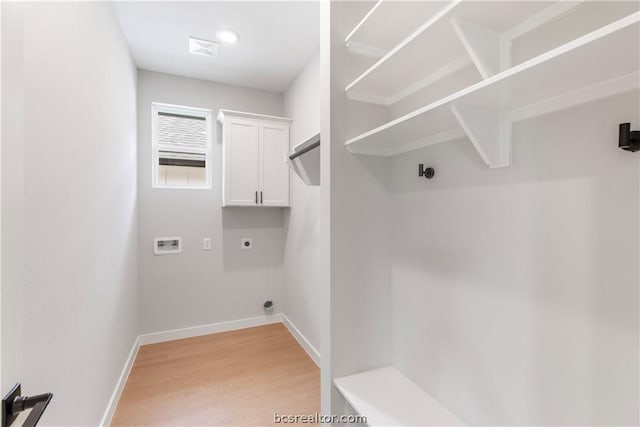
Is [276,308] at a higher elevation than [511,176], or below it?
below

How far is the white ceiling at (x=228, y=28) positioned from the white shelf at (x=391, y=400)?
2.44m

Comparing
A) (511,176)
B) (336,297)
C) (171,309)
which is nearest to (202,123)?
(171,309)

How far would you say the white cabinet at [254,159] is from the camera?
2992 millimetres

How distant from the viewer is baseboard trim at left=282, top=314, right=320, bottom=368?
2.59 m

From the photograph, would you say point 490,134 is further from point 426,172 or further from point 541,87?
point 426,172

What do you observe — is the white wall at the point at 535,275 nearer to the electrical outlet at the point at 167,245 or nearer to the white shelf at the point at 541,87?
the white shelf at the point at 541,87

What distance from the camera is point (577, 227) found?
2.48 feet

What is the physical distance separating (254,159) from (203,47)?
1123 mm

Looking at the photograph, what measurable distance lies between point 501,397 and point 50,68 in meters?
2.13

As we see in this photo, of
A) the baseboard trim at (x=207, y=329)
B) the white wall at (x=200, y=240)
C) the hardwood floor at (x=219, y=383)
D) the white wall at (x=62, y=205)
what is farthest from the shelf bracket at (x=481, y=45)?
the baseboard trim at (x=207, y=329)

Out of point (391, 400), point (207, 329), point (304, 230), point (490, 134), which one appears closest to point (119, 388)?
point (207, 329)

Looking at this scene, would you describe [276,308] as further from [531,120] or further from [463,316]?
[531,120]

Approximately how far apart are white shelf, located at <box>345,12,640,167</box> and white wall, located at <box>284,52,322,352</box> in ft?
5.55

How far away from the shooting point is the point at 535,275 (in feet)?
2.78
